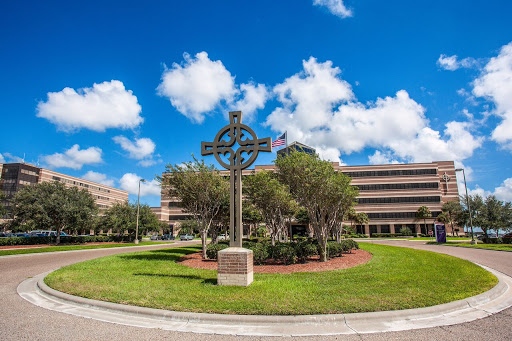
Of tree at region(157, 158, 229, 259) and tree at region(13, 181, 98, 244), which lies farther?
tree at region(13, 181, 98, 244)

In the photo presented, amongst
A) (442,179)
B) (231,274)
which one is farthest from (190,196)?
(442,179)

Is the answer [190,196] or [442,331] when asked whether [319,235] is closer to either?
[190,196]

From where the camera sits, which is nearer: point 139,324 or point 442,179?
point 139,324

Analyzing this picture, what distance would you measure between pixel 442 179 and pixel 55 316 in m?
83.7

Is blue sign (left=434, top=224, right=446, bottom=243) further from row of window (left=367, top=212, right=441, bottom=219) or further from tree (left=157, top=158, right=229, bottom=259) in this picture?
row of window (left=367, top=212, right=441, bottom=219)

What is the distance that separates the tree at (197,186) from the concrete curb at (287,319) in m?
10.2

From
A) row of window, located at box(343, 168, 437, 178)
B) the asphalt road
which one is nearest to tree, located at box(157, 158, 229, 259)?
the asphalt road

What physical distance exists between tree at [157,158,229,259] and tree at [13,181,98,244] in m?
20.4

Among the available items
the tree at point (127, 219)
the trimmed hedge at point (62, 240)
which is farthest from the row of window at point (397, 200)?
the trimmed hedge at point (62, 240)

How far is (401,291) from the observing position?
736 centimetres

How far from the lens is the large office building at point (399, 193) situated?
218 ft

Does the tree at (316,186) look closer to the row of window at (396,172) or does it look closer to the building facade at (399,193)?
the building facade at (399,193)

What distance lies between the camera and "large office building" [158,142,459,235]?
66438mm

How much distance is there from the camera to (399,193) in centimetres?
6812
